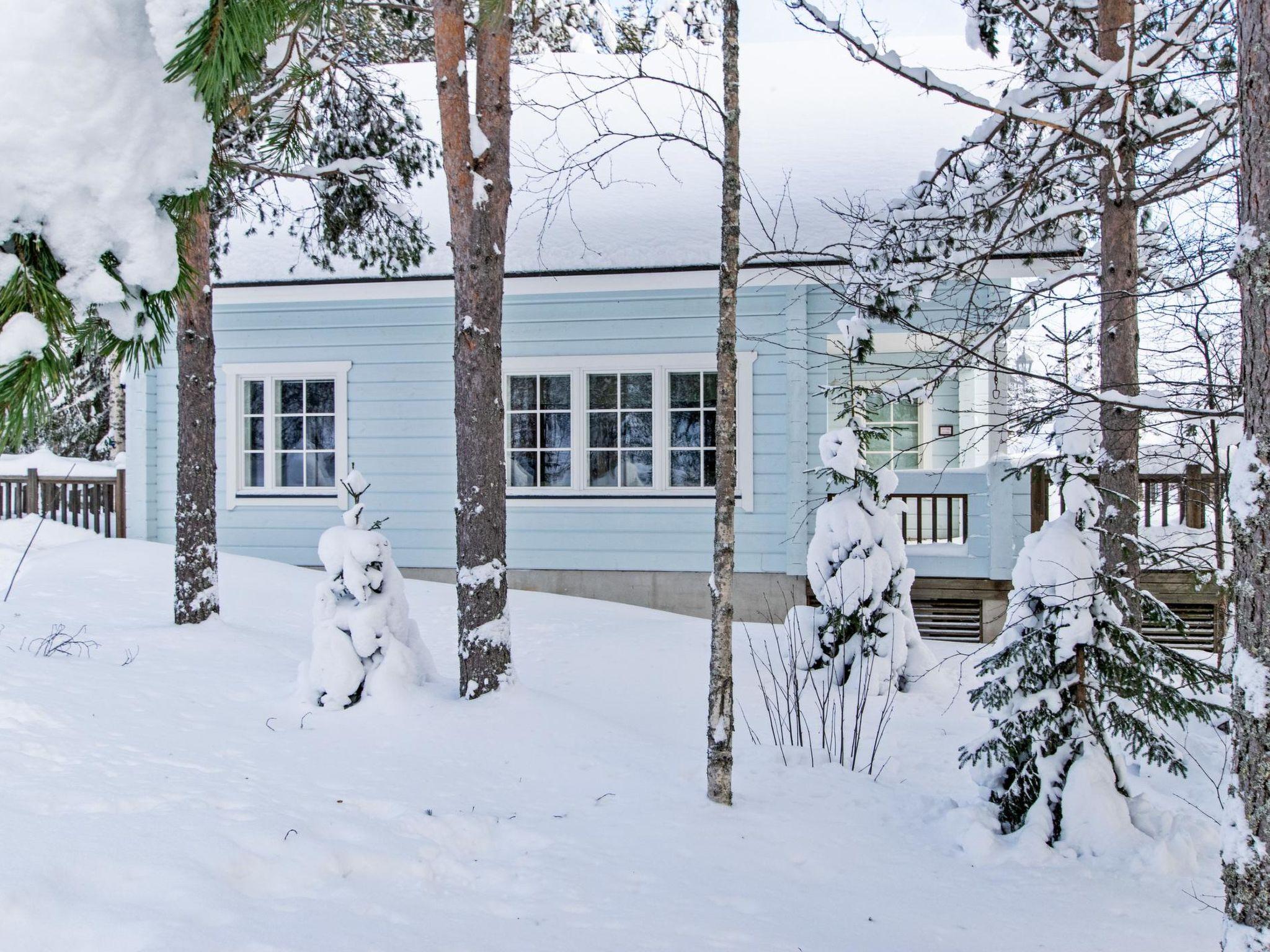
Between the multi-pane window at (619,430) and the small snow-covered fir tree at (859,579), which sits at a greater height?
the multi-pane window at (619,430)

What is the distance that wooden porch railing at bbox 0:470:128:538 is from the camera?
11180mm

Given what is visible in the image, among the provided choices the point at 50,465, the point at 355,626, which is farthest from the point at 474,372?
the point at 50,465

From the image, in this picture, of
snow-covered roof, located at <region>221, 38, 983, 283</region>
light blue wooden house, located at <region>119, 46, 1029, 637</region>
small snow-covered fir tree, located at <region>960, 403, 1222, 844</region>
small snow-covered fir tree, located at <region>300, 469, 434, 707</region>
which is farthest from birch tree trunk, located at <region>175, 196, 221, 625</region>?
small snow-covered fir tree, located at <region>960, 403, 1222, 844</region>

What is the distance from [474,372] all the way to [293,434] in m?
6.05

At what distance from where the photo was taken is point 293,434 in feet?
35.5

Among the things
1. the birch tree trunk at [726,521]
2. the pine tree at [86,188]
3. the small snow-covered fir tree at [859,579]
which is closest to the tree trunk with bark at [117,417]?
the small snow-covered fir tree at [859,579]

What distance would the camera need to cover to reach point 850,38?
491 centimetres

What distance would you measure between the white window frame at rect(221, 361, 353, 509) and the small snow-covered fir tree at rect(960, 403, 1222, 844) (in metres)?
8.08

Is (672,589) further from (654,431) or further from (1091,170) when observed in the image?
(1091,170)

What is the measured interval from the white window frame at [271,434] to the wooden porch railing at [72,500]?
4.95 feet

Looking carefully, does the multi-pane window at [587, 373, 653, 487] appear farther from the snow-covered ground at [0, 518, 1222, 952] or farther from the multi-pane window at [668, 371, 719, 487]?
the snow-covered ground at [0, 518, 1222, 952]

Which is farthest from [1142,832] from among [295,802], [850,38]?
[850,38]

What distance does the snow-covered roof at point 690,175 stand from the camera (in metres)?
9.83

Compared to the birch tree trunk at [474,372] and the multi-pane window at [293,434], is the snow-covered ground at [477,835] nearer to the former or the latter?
the birch tree trunk at [474,372]
